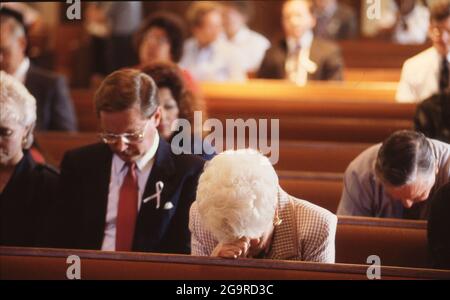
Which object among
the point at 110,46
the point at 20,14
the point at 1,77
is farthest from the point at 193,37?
the point at 1,77

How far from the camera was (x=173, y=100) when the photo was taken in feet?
14.2

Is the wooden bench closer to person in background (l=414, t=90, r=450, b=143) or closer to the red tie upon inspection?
person in background (l=414, t=90, r=450, b=143)

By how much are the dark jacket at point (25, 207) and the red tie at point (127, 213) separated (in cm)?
34

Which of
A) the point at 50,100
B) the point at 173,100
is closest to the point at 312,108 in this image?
the point at 50,100

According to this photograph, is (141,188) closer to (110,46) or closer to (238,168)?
(238,168)

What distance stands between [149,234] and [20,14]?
229cm

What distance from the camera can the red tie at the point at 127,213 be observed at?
3844 mm

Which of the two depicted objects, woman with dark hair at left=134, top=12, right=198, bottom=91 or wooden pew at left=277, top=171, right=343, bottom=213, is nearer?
wooden pew at left=277, top=171, right=343, bottom=213

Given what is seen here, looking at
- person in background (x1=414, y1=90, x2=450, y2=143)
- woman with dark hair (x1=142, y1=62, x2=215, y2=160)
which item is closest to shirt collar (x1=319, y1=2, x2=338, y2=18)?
person in background (x1=414, y1=90, x2=450, y2=143)

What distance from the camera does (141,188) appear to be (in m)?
3.86

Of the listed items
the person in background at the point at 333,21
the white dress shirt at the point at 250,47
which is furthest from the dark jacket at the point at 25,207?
the person in background at the point at 333,21

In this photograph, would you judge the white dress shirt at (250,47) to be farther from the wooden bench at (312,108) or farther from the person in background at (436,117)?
the person in background at (436,117)

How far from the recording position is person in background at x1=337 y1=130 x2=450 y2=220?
3.62 metres

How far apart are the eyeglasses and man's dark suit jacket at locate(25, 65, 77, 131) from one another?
75.1 inches
